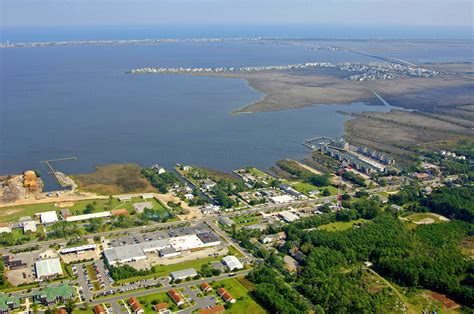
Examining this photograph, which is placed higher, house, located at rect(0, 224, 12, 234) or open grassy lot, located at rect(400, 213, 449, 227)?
house, located at rect(0, 224, 12, 234)

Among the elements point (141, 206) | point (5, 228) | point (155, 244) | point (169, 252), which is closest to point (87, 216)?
point (141, 206)

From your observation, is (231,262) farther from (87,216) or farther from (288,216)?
(87,216)

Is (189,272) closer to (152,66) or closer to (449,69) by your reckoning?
(152,66)

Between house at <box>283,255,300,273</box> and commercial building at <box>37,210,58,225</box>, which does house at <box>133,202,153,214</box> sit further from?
house at <box>283,255,300,273</box>

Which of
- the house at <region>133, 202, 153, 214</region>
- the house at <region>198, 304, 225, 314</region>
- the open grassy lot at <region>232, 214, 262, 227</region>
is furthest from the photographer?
the house at <region>133, 202, 153, 214</region>

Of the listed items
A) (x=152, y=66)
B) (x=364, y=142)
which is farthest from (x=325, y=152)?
(x=152, y=66)

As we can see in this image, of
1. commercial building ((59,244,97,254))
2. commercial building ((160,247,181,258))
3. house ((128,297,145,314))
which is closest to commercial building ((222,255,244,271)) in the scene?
commercial building ((160,247,181,258))

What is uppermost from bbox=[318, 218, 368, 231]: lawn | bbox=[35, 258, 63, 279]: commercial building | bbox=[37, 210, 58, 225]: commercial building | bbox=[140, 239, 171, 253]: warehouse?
bbox=[37, 210, 58, 225]: commercial building

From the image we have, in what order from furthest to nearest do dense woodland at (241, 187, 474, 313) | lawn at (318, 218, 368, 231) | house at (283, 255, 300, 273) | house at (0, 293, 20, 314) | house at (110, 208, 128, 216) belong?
house at (110, 208, 128, 216) → lawn at (318, 218, 368, 231) → house at (283, 255, 300, 273) → dense woodland at (241, 187, 474, 313) → house at (0, 293, 20, 314)
